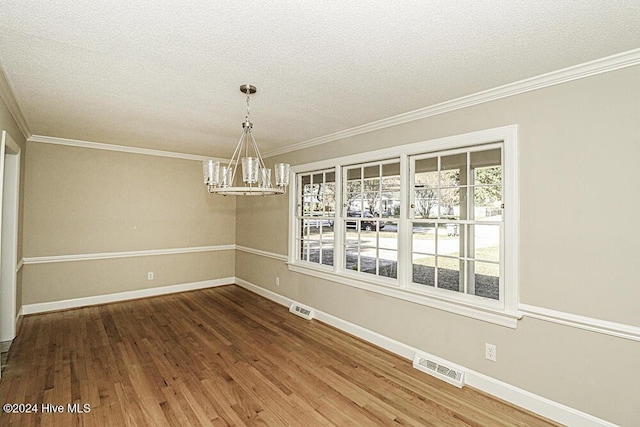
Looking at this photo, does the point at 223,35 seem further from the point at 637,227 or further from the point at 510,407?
the point at 510,407

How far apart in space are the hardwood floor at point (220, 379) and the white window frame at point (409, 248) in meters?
0.66

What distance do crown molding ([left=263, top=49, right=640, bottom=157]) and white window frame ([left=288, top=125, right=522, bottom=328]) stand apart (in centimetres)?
27

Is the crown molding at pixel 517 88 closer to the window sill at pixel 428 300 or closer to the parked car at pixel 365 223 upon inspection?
the parked car at pixel 365 223

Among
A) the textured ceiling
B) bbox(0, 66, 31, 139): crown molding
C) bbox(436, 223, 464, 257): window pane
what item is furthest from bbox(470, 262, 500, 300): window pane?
bbox(0, 66, 31, 139): crown molding

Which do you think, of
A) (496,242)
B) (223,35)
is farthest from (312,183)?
(223,35)

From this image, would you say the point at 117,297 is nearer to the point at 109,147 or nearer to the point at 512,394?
the point at 109,147

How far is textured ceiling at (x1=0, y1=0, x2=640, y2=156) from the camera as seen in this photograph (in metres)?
1.57

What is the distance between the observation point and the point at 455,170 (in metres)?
3.09

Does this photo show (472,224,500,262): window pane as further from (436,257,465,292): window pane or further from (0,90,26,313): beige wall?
(0,90,26,313): beige wall

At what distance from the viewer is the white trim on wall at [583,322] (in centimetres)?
197

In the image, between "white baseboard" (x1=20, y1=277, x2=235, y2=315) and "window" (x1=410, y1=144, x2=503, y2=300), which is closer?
"window" (x1=410, y1=144, x2=503, y2=300)

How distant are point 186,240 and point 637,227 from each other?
5889mm

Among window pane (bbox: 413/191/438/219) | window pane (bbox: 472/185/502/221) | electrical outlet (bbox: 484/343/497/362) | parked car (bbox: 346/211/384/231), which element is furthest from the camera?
parked car (bbox: 346/211/384/231)

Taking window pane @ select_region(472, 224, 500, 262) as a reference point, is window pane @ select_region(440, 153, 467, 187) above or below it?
above
